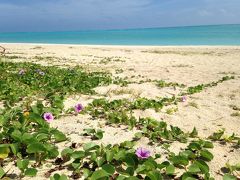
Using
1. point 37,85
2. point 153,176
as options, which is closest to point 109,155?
point 153,176

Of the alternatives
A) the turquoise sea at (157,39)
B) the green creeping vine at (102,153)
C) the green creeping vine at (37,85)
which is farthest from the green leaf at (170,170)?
the turquoise sea at (157,39)

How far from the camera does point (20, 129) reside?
3586 millimetres

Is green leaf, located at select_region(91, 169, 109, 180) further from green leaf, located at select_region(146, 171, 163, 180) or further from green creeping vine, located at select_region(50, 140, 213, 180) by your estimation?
green leaf, located at select_region(146, 171, 163, 180)

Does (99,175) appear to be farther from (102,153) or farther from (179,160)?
(179,160)

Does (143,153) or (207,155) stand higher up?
(143,153)

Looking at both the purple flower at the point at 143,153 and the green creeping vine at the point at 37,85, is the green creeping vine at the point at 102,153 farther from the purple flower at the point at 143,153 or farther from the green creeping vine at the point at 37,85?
the green creeping vine at the point at 37,85

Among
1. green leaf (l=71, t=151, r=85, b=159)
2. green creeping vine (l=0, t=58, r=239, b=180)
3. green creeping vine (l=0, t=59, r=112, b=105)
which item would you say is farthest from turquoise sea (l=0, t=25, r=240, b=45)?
green leaf (l=71, t=151, r=85, b=159)

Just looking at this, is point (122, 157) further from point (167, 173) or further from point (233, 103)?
point (233, 103)

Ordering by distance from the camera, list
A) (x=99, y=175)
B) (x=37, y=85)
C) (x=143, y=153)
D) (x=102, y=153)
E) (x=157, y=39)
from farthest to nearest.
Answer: (x=157, y=39) < (x=37, y=85) < (x=102, y=153) < (x=143, y=153) < (x=99, y=175)

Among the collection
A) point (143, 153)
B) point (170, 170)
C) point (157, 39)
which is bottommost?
point (170, 170)

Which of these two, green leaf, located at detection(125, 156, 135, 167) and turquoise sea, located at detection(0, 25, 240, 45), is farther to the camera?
turquoise sea, located at detection(0, 25, 240, 45)

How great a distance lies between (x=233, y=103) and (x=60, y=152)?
4.08 metres

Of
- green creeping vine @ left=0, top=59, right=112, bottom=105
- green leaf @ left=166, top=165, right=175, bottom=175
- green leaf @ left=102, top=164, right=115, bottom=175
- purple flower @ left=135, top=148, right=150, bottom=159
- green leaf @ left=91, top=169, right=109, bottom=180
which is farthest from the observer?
green creeping vine @ left=0, top=59, right=112, bottom=105

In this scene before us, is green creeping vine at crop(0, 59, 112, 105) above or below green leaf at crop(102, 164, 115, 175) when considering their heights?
above
